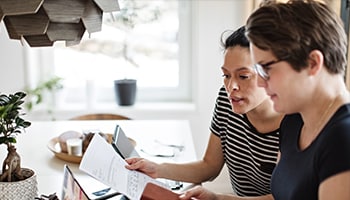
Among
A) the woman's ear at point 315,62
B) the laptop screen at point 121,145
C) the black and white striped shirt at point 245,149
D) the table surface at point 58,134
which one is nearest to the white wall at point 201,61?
the table surface at point 58,134

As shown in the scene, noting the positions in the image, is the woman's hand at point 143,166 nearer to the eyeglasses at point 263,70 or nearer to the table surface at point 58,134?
the table surface at point 58,134

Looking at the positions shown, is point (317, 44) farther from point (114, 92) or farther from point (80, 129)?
point (114, 92)

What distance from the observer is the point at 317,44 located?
39.9 inches

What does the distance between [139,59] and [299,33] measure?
2264 millimetres

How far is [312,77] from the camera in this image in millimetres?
1023

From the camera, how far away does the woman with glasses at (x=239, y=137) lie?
1.48m

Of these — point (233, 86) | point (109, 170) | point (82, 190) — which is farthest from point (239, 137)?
point (82, 190)

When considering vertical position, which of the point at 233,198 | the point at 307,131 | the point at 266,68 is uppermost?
the point at 266,68

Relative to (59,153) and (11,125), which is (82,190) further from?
(59,153)

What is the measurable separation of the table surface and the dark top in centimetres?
70

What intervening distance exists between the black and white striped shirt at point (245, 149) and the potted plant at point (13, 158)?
2.26 feet

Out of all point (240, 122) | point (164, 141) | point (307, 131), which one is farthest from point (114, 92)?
point (307, 131)

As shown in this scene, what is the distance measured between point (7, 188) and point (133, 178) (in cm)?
35

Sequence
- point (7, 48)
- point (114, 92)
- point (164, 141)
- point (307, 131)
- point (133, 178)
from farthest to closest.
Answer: point (114, 92) < point (7, 48) < point (164, 141) < point (133, 178) < point (307, 131)
